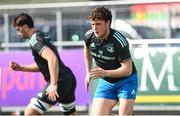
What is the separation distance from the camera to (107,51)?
6.84 metres

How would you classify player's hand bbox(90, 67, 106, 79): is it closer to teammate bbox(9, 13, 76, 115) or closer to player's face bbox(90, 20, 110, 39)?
player's face bbox(90, 20, 110, 39)

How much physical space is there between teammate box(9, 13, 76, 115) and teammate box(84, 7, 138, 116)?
1.54ft

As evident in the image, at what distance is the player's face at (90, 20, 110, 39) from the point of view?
6.60 meters

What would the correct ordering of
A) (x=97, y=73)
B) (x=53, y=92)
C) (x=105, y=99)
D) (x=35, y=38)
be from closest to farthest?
1. (x=97, y=73)
2. (x=105, y=99)
3. (x=53, y=92)
4. (x=35, y=38)

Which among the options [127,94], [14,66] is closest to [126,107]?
[127,94]

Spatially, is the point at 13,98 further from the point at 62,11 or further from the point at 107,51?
the point at 107,51

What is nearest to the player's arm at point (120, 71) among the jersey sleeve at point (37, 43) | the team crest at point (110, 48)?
the team crest at point (110, 48)

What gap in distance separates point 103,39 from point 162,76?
3.49 metres

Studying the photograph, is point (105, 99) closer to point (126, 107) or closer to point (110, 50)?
point (126, 107)

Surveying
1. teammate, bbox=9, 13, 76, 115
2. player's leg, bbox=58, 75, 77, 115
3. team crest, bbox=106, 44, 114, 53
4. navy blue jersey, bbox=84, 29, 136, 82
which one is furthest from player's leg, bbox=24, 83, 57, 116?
team crest, bbox=106, 44, 114, 53

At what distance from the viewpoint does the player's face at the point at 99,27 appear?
260 inches

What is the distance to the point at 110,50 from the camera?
6.82 meters

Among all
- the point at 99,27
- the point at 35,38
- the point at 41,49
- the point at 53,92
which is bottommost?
the point at 53,92

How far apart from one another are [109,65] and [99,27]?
0.50 meters
